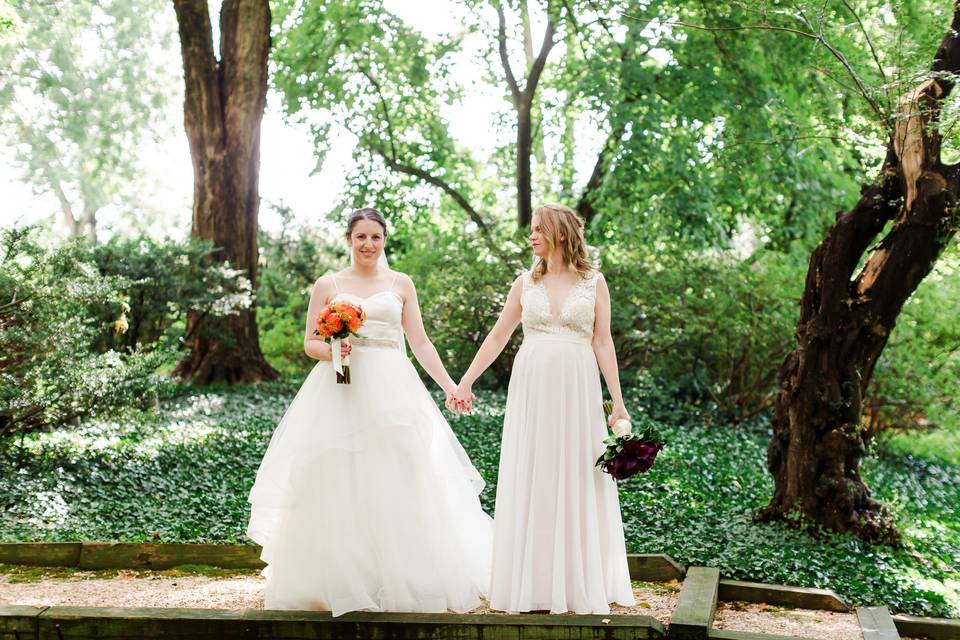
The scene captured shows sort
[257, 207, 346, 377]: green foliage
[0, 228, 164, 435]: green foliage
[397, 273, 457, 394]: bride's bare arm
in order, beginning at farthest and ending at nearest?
[257, 207, 346, 377]: green foliage < [0, 228, 164, 435]: green foliage < [397, 273, 457, 394]: bride's bare arm

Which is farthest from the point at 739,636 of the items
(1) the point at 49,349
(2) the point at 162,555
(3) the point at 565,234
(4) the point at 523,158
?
(4) the point at 523,158

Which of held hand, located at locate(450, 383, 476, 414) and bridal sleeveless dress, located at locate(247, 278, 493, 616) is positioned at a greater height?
held hand, located at locate(450, 383, 476, 414)

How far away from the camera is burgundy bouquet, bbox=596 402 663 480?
5355 millimetres

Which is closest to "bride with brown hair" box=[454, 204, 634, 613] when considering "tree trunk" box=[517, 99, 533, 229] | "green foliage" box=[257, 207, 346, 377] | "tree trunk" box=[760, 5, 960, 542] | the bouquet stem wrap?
the bouquet stem wrap

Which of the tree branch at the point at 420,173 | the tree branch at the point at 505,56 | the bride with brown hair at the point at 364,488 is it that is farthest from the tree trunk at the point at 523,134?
the bride with brown hair at the point at 364,488

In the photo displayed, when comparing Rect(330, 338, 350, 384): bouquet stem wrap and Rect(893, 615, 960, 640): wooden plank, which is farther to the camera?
Rect(893, 615, 960, 640): wooden plank

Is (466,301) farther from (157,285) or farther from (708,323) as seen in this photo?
(157,285)

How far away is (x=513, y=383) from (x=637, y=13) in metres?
11.7

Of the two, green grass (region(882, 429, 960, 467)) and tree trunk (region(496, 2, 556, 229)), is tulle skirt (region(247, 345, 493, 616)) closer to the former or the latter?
green grass (region(882, 429, 960, 467))

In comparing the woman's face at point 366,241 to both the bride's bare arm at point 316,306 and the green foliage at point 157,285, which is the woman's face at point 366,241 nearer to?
the bride's bare arm at point 316,306

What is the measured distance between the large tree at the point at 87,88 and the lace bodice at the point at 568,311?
2831 cm

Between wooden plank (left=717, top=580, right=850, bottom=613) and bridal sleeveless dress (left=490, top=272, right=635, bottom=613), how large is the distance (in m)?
1.24

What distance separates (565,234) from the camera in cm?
568

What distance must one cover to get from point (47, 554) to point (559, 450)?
404cm
